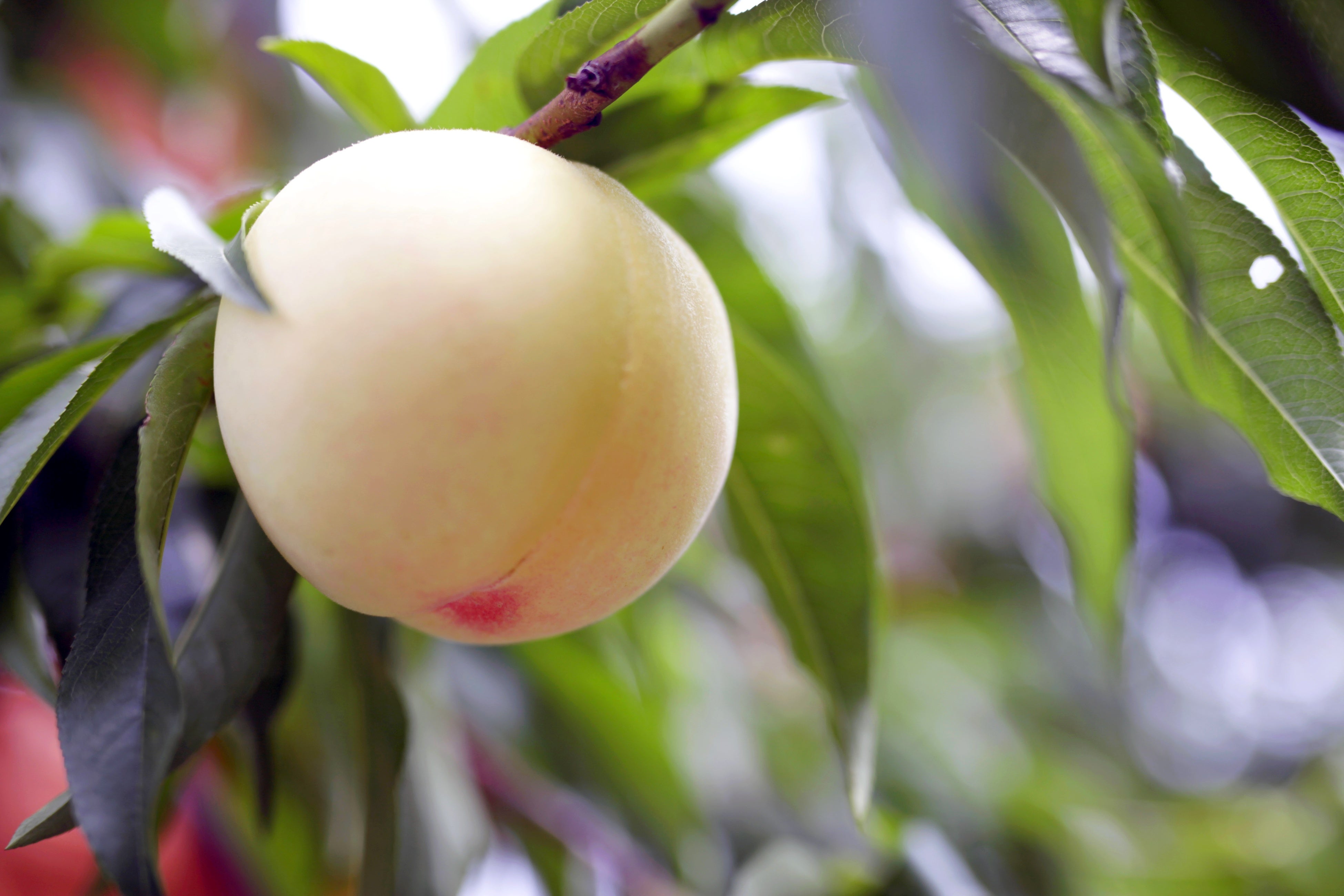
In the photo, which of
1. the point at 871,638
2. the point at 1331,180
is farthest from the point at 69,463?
the point at 1331,180

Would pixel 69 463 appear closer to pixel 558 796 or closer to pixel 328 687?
pixel 328 687

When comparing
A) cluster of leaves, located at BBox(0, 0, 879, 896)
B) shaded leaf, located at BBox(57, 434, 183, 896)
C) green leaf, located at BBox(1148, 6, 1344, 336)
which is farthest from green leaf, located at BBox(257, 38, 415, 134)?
green leaf, located at BBox(1148, 6, 1344, 336)

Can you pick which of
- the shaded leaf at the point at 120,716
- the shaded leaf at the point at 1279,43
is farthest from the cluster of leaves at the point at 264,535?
the shaded leaf at the point at 1279,43

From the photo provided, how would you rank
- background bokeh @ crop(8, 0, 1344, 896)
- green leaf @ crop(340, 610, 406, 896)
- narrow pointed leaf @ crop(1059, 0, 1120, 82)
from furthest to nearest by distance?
background bokeh @ crop(8, 0, 1344, 896)
green leaf @ crop(340, 610, 406, 896)
narrow pointed leaf @ crop(1059, 0, 1120, 82)

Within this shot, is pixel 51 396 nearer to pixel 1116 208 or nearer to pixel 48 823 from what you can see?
pixel 48 823

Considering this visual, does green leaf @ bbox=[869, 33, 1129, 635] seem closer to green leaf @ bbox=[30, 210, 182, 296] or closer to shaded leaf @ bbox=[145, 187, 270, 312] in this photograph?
shaded leaf @ bbox=[145, 187, 270, 312]
